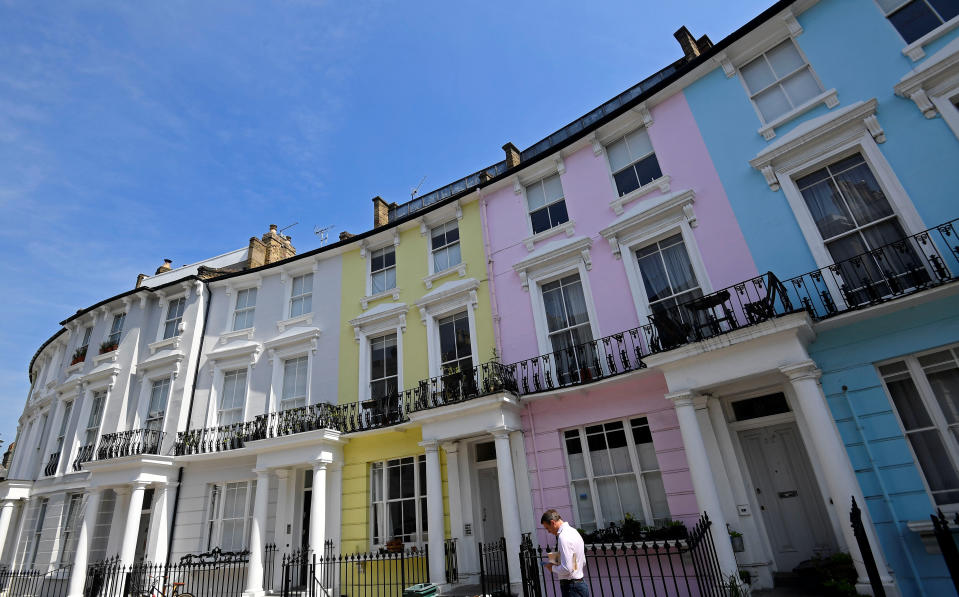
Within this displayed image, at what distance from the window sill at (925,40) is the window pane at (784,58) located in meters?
1.65

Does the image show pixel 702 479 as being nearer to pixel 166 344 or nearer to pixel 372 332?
pixel 372 332

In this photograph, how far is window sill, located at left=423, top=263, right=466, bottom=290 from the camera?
12.5 m

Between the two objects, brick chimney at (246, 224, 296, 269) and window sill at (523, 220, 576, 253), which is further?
brick chimney at (246, 224, 296, 269)

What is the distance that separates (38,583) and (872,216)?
911 inches

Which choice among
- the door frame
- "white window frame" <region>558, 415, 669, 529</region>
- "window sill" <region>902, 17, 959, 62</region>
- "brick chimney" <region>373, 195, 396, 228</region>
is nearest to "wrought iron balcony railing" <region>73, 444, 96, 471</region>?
"brick chimney" <region>373, 195, 396, 228</region>

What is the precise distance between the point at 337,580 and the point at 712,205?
463 inches

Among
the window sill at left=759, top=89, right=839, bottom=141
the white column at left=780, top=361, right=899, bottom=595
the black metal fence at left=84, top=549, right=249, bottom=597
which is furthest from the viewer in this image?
the black metal fence at left=84, top=549, right=249, bottom=597

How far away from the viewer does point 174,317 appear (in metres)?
16.4

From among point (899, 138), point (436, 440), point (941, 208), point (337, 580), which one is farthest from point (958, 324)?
point (337, 580)

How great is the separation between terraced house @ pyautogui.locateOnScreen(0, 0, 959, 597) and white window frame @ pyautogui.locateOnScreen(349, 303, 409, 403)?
8 cm

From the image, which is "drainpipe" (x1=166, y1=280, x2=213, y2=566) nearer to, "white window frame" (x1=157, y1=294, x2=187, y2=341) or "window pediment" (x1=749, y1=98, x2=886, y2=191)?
"white window frame" (x1=157, y1=294, x2=187, y2=341)

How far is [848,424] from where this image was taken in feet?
23.6

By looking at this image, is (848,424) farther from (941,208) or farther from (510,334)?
(510,334)

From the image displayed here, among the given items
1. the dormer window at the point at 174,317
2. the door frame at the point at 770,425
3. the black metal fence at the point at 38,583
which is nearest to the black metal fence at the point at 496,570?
the door frame at the point at 770,425
